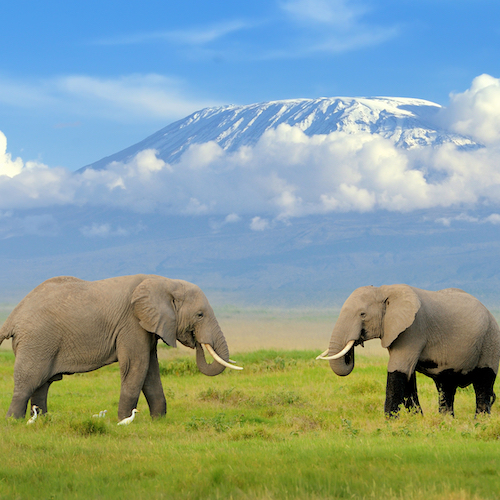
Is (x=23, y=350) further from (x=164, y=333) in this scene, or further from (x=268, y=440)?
(x=268, y=440)

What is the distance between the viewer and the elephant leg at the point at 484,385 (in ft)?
50.6

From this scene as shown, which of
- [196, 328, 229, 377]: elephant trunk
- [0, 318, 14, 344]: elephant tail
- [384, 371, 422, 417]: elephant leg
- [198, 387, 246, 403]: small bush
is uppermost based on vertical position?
[0, 318, 14, 344]: elephant tail

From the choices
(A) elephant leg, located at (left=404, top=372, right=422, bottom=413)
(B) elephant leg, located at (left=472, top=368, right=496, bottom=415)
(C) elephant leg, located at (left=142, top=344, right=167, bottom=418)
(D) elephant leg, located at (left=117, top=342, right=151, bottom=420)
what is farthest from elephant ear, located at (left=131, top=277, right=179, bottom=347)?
(B) elephant leg, located at (left=472, top=368, right=496, bottom=415)

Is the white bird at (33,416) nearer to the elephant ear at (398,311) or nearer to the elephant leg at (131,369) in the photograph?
the elephant leg at (131,369)

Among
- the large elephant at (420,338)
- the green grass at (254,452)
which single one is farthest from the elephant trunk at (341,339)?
the green grass at (254,452)

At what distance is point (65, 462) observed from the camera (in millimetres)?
9914

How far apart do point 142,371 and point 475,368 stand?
7.34m

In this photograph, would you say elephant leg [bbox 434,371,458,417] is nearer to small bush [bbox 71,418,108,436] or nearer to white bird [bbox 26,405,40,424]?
small bush [bbox 71,418,108,436]

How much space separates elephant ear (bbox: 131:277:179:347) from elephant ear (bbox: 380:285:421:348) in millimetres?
4459

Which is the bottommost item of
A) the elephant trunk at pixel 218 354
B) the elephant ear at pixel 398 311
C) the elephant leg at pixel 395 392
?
the elephant leg at pixel 395 392

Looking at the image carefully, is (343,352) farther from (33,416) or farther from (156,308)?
(33,416)

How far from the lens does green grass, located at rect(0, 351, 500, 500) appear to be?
8422 mm

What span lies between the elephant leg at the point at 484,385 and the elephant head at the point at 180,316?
565cm

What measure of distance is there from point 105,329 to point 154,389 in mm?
1826
